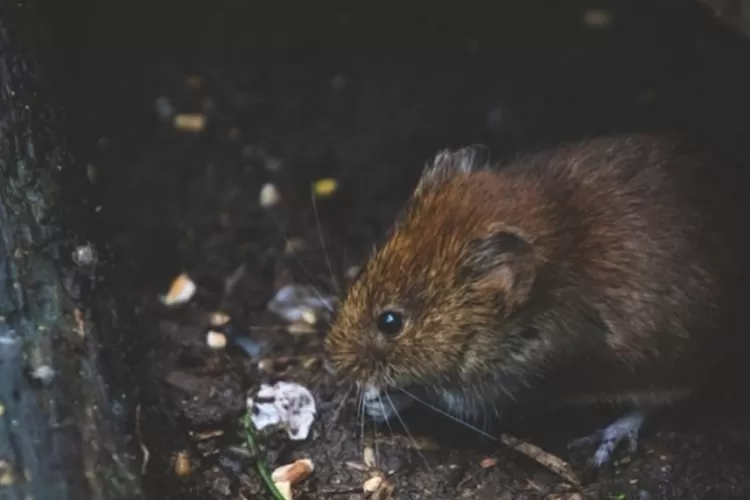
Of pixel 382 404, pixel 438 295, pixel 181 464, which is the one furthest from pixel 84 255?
pixel 382 404

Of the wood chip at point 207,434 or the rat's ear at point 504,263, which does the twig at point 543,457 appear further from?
the wood chip at point 207,434

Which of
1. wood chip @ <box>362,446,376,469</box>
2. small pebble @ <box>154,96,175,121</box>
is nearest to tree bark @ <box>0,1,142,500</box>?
wood chip @ <box>362,446,376,469</box>

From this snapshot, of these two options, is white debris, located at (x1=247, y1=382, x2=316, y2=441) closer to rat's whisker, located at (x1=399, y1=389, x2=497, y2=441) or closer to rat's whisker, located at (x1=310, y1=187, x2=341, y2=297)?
rat's whisker, located at (x1=399, y1=389, x2=497, y2=441)

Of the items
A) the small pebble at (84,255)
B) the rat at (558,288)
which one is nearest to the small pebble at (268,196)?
the rat at (558,288)

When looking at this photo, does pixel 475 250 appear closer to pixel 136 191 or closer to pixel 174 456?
pixel 174 456

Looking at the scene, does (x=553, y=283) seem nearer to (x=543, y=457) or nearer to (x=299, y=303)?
(x=543, y=457)

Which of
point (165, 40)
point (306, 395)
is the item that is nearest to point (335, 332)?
point (306, 395)
